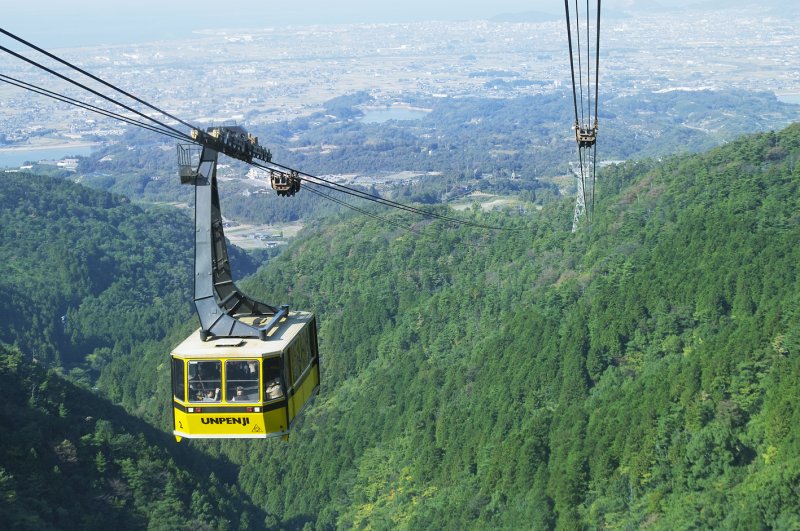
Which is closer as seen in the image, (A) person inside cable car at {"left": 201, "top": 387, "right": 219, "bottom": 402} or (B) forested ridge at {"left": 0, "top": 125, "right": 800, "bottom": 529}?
(A) person inside cable car at {"left": 201, "top": 387, "right": 219, "bottom": 402}

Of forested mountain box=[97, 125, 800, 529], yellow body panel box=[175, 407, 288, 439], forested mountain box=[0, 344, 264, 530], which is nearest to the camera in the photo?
yellow body panel box=[175, 407, 288, 439]

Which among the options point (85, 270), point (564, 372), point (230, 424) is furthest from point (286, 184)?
point (85, 270)

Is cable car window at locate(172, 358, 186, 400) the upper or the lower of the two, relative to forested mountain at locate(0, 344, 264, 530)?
upper

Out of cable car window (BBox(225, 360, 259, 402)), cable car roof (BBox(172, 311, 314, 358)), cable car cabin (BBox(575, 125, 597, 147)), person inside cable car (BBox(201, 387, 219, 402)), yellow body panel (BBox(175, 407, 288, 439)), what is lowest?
yellow body panel (BBox(175, 407, 288, 439))

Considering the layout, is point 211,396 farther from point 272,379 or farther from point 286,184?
point 286,184

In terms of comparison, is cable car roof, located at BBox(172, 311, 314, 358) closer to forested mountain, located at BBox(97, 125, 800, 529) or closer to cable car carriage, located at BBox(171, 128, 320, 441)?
cable car carriage, located at BBox(171, 128, 320, 441)

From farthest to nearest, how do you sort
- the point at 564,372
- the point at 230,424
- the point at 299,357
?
1. the point at 564,372
2. the point at 299,357
3. the point at 230,424

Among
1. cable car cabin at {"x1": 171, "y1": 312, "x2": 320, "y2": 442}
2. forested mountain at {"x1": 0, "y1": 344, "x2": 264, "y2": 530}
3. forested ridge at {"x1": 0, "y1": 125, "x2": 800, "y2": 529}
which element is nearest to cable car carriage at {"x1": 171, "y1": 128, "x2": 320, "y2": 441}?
cable car cabin at {"x1": 171, "y1": 312, "x2": 320, "y2": 442}
